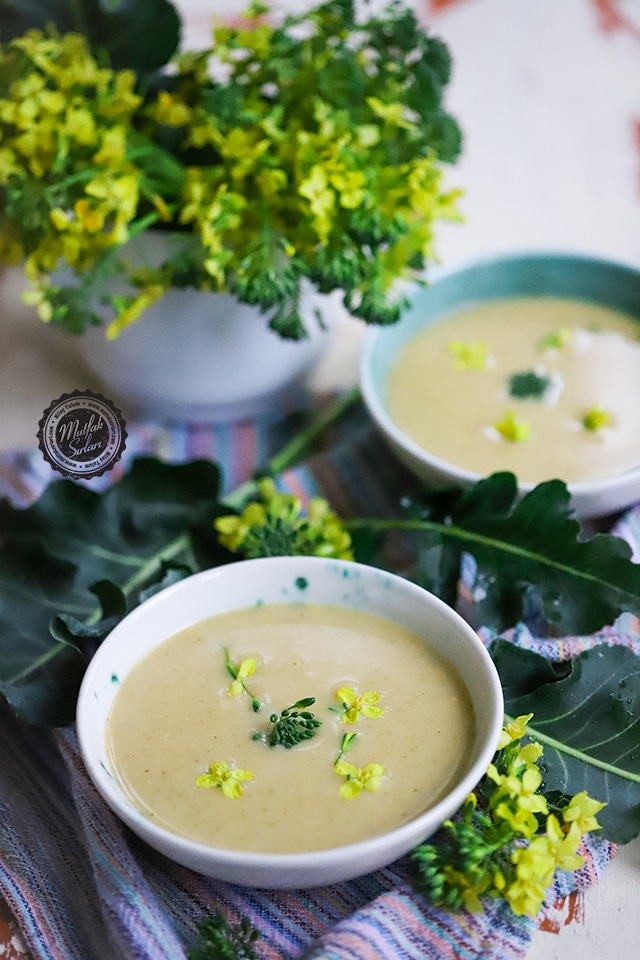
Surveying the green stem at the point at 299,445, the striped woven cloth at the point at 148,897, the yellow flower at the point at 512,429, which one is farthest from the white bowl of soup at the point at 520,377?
the striped woven cloth at the point at 148,897

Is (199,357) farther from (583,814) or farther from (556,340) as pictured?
(583,814)

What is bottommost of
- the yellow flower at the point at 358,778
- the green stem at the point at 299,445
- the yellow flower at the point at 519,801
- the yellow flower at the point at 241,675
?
the green stem at the point at 299,445

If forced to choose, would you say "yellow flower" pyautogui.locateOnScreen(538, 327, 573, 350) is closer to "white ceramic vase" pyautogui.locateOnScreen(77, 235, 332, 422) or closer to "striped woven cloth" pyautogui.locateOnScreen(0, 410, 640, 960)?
"white ceramic vase" pyautogui.locateOnScreen(77, 235, 332, 422)

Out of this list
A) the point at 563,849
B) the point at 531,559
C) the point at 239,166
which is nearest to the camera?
the point at 563,849

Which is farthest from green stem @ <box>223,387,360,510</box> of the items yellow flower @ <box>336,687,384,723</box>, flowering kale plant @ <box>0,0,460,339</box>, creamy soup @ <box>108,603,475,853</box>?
yellow flower @ <box>336,687,384,723</box>

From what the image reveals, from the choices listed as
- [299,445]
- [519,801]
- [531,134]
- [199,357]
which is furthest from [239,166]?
[531,134]

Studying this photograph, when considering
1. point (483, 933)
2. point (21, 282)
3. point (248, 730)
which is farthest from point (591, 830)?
point (21, 282)

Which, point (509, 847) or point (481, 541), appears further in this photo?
point (481, 541)

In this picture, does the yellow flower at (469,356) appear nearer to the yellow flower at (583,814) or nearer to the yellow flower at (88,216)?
the yellow flower at (88,216)
